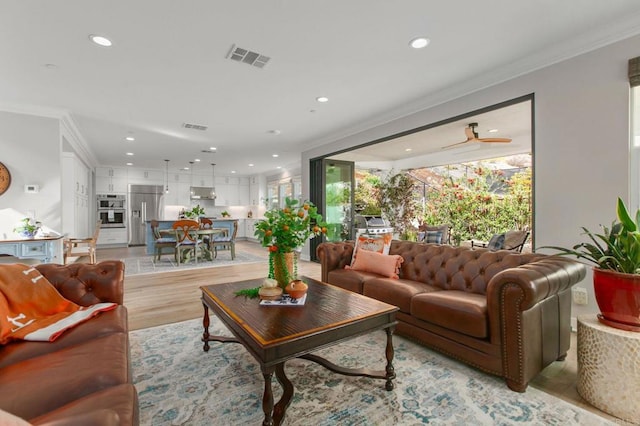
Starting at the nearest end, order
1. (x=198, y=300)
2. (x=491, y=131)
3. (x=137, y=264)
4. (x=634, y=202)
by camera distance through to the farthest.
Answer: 1. (x=634, y=202)
2. (x=198, y=300)
3. (x=491, y=131)
4. (x=137, y=264)

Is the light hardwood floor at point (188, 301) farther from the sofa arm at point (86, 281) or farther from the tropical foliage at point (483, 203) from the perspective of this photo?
the tropical foliage at point (483, 203)

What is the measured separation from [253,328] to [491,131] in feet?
17.7

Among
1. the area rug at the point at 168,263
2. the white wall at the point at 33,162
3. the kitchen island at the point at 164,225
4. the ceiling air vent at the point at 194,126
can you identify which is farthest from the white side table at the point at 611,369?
the kitchen island at the point at 164,225

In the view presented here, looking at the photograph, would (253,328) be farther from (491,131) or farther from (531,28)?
(491,131)

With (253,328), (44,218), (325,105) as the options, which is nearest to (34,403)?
(253,328)

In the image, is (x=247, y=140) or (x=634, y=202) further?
(x=247, y=140)

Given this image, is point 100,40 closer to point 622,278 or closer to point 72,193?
point 622,278

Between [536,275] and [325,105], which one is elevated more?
[325,105]

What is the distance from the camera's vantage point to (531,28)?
2553 millimetres

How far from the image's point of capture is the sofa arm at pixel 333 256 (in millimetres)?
3590

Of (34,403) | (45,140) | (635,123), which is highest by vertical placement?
(45,140)

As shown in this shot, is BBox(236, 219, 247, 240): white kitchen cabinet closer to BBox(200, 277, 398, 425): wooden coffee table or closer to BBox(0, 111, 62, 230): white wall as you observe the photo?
BBox(0, 111, 62, 230): white wall

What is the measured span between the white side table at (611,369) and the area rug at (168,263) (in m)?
5.76

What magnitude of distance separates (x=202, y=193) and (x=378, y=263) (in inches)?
360
